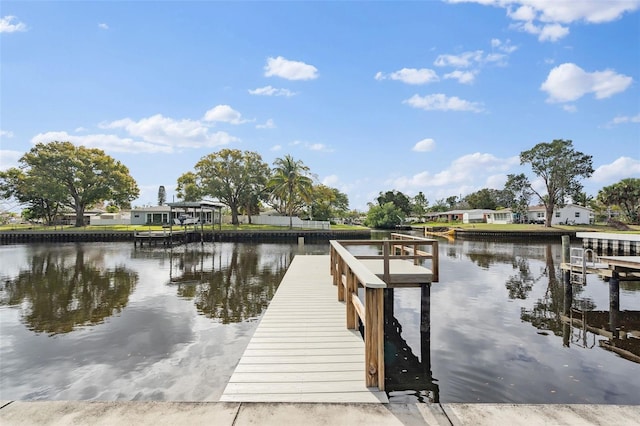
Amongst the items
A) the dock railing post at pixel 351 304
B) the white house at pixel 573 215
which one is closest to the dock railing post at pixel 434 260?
the dock railing post at pixel 351 304

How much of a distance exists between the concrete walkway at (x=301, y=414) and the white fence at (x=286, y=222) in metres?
42.6

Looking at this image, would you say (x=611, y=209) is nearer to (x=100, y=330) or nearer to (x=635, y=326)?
(x=635, y=326)

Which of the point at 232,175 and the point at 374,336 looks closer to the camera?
the point at 374,336

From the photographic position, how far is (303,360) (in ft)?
15.8

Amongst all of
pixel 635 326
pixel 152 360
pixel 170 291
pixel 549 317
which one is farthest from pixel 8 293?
pixel 635 326

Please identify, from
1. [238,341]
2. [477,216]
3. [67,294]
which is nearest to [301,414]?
[238,341]

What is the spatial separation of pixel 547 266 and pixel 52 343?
2174 centimetres

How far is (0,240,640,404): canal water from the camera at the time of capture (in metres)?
5.47

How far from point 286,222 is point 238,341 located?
1715 inches

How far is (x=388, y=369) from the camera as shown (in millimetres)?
6234

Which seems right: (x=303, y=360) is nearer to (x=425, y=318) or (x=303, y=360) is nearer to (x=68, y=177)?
(x=425, y=318)

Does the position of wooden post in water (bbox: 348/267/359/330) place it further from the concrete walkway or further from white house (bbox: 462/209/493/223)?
white house (bbox: 462/209/493/223)

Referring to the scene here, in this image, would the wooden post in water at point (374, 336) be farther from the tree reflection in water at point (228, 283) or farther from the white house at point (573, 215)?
the white house at point (573, 215)

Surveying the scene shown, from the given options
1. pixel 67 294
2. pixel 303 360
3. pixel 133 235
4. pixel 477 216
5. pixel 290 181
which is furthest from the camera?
pixel 477 216
